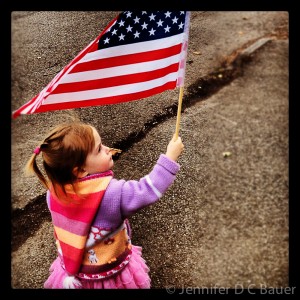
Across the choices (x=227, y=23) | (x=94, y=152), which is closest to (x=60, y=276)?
(x=94, y=152)

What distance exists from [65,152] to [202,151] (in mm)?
1566

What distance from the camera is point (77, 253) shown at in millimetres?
1647

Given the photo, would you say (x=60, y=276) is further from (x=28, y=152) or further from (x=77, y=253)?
(x=28, y=152)

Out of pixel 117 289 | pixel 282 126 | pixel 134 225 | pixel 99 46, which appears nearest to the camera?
pixel 99 46

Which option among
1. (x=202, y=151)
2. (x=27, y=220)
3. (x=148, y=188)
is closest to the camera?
(x=148, y=188)

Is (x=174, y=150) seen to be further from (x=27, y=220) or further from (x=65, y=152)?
(x=27, y=220)

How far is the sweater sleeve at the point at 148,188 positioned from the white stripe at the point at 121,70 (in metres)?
0.43

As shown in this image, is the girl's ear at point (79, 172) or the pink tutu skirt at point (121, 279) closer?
the girl's ear at point (79, 172)

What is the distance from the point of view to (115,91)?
170 cm

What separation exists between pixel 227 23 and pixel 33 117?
2300 millimetres

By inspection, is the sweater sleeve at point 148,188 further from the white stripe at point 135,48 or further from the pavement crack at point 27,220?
the pavement crack at point 27,220

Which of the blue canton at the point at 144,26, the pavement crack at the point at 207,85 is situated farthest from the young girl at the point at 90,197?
the pavement crack at the point at 207,85

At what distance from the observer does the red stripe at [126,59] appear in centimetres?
160

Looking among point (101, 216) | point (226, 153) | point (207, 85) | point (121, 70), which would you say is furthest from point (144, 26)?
point (207, 85)
